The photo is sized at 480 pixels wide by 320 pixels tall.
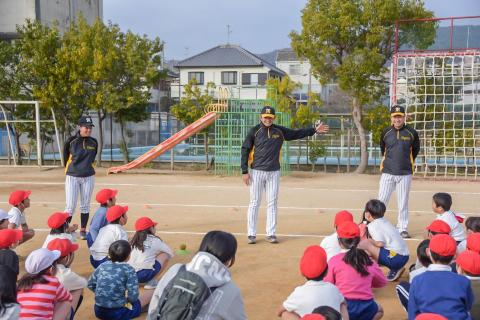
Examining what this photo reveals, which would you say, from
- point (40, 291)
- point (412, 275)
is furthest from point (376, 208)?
point (40, 291)

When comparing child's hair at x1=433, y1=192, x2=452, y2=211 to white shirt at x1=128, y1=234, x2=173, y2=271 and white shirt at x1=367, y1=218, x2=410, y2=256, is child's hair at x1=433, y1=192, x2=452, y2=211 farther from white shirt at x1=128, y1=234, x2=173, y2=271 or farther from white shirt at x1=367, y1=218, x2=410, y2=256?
white shirt at x1=128, y1=234, x2=173, y2=271

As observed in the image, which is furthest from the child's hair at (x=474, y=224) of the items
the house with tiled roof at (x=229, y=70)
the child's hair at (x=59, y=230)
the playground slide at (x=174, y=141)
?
the house with tiled roof at (x=229, y=70)

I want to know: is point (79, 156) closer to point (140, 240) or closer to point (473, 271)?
point (140, 240)

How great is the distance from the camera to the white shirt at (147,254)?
5.01m

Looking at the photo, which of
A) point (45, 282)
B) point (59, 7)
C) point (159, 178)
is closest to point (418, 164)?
point (159, 178)

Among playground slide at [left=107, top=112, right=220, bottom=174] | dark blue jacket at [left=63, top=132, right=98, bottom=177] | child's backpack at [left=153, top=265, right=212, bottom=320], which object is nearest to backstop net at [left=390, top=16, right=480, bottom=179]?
playground slide at [left=107, top=112, right=220, bottom=174]

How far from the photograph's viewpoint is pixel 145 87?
19.0m

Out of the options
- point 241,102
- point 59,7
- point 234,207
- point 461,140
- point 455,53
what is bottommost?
point 234,207

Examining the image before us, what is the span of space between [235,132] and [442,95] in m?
6.81

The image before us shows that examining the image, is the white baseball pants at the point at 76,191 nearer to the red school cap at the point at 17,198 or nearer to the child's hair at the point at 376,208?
the red school cap at the point at 17,198

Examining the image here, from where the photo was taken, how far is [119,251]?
4152 mm

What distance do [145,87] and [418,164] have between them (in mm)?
10200

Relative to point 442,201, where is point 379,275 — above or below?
below

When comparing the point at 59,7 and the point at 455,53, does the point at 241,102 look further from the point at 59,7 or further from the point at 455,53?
the point at 59,7
